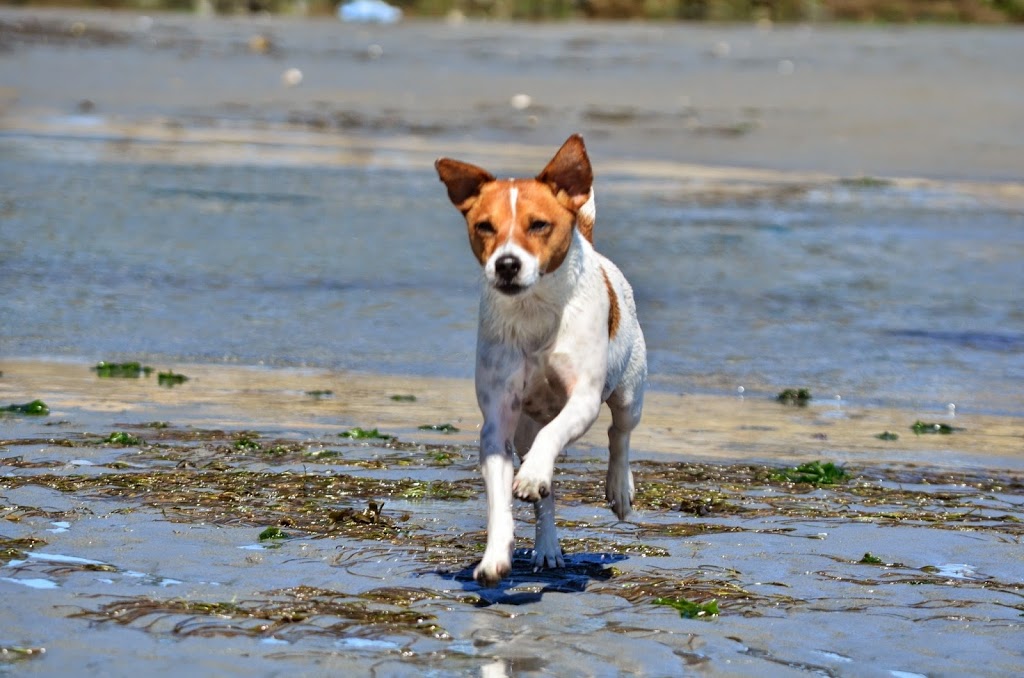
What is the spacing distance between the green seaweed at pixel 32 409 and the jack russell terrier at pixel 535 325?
10.5ft

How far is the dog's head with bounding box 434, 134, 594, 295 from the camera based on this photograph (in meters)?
5.25

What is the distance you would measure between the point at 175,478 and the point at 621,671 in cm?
273

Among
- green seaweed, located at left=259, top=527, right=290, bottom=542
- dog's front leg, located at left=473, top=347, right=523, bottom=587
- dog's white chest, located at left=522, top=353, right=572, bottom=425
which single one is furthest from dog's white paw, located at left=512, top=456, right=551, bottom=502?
green seaweed, located at left=259, top=527, right=290, bottom=542

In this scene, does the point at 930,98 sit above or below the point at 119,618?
above

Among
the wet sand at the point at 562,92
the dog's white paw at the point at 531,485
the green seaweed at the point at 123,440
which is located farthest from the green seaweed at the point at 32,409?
the wet sand at the point at 562,92

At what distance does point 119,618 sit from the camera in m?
4.75

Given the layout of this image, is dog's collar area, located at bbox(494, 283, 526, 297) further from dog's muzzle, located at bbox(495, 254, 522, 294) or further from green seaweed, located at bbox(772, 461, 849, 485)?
green seaweed, located at bbox(772, 461, 849, 485)

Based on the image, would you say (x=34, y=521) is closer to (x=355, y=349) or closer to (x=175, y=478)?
(x=175, y=478)

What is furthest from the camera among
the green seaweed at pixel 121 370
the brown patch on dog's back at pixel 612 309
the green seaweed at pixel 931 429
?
the green seaweed at pixel 121 370

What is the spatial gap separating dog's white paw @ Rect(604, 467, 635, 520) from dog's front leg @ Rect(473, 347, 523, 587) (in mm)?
694

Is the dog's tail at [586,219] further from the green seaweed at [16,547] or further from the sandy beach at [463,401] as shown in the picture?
the green seaweed at [16,547]

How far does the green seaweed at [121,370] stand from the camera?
9.48 meters

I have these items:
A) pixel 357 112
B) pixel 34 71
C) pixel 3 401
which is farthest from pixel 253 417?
pixel 34 71

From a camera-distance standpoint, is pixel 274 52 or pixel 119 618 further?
pixel 274 52
